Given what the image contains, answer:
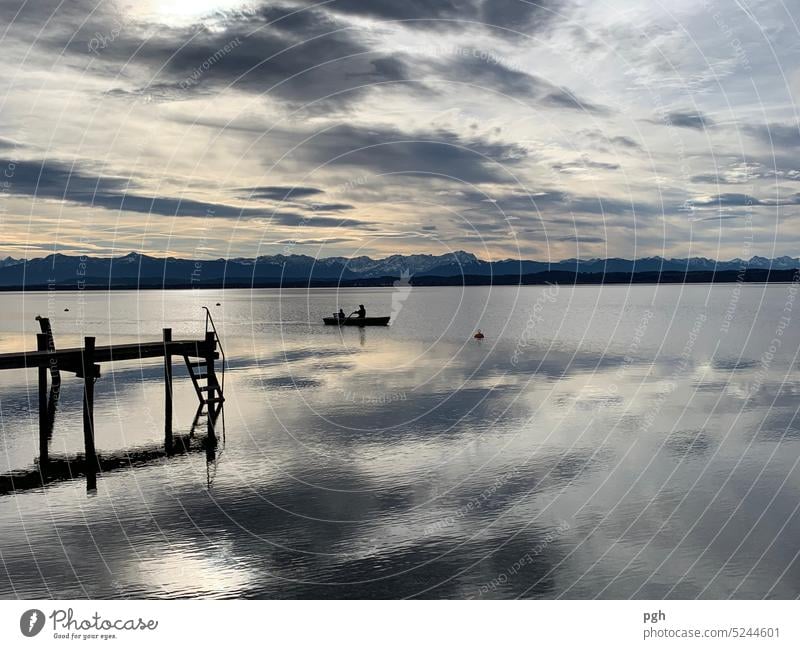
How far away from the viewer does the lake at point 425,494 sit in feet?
63.9

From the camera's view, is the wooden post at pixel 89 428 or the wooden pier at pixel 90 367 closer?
the wooden post at pixel 89 428

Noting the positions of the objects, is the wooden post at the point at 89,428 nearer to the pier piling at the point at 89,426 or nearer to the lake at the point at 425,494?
the pier piling at the point at 89,426

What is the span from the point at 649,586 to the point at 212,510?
13932mm

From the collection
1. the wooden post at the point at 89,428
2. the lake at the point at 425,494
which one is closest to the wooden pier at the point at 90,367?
the wooden post at the point at 89,428

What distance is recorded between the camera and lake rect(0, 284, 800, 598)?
1948 centimetres

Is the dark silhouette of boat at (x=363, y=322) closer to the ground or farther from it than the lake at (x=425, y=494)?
farther from it

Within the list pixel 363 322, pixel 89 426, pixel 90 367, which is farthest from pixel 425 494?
pixel 363 322

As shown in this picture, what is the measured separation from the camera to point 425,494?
26.7 metres

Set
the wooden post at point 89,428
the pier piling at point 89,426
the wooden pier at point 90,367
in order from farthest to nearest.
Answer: the wooden pier at point 90,367, the pier piling at point 89,426, the wooden post at point 89,428

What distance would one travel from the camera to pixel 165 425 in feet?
131

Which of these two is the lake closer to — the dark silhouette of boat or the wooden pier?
the wooden pier

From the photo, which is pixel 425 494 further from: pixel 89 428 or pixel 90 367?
pixel 90 367
